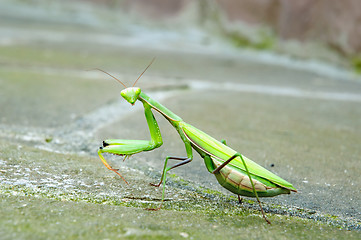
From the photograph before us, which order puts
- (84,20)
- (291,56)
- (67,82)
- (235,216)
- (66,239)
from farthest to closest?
(84,20) → (291,56) → (67,82) → (235,216) → (66,239)

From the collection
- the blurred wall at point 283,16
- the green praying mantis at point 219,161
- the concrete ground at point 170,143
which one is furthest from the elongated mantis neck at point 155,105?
the blurred wall at point 283,16

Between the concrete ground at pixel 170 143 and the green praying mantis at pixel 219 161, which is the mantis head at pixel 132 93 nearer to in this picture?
the green praying mantis at pixel 219 161

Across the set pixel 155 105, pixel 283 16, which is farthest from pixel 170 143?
pixel 283 16

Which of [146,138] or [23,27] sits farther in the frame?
[23,27]

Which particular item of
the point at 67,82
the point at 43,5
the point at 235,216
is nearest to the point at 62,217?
the point at 235,216

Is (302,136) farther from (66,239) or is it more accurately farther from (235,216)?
(66,239)

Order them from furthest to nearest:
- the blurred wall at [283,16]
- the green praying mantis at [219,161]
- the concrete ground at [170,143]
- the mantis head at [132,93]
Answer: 1. the blurred wall at [283,16]
2. the mantis head at [132,93]
3. the green praying mantis at [219,161]
4. the concrete ground at [170,143]

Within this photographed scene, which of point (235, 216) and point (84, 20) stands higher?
point (84, 20)

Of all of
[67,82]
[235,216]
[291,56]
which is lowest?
[235,216]
